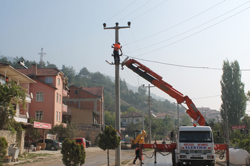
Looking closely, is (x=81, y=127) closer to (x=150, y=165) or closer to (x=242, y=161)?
(x=150, y=165)

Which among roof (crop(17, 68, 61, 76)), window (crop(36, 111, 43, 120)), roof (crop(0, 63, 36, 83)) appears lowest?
window (crop(36, 111, 43, 120))

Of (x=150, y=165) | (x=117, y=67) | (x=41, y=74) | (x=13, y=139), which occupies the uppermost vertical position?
(x=41, y=74)

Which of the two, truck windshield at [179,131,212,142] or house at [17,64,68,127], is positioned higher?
house at [17,64,68,127]

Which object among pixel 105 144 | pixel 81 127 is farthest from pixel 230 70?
pixel 105 144

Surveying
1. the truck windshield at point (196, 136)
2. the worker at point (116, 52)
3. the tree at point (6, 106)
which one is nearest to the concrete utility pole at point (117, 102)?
the worker at point (116, 52)

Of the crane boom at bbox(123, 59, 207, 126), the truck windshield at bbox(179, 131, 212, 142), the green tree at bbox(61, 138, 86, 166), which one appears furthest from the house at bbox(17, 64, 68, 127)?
the green tree at bbox(61, 138, 86, 166)

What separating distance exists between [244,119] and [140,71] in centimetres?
4272

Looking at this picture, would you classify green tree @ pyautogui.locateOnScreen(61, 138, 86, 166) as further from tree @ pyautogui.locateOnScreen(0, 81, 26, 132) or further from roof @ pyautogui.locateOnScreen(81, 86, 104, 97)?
roof @ pyautogui.locateOnScreen(81, 86, 104, 97)

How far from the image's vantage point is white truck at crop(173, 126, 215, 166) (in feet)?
49.5

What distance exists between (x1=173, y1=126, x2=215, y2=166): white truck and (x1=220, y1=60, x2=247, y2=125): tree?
37513mm

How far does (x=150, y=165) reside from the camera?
19.8 metres

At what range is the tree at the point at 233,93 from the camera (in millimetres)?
51344

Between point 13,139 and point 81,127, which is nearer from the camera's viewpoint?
point 13,139

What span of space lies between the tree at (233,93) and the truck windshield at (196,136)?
37.4 m
